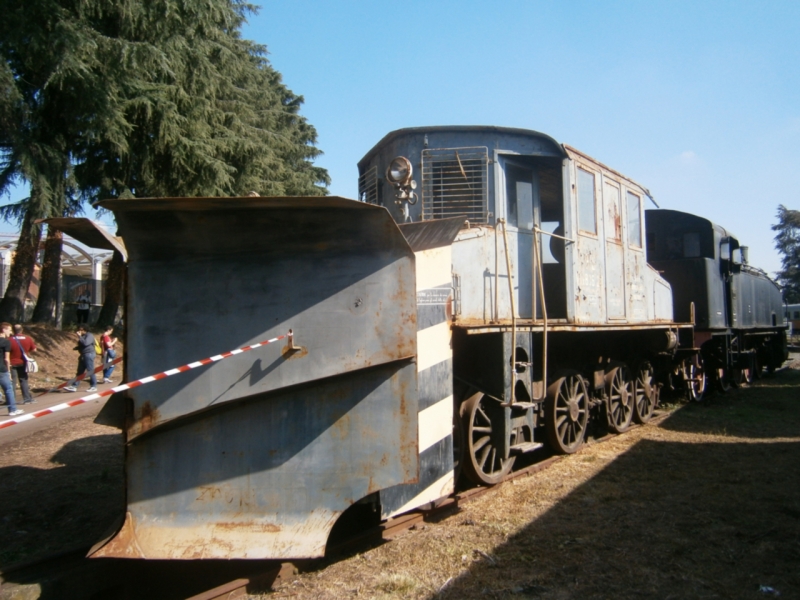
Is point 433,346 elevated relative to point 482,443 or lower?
elevated

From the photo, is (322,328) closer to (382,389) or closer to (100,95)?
(382,389)

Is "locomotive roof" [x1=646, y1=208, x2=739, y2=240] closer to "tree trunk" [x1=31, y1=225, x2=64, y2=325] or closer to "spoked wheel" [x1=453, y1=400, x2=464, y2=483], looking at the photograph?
"spoked wheel" [x1=453, y1=400, x2=464, y2=483]

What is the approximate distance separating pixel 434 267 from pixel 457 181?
6.22ft

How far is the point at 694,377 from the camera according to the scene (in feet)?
39.4

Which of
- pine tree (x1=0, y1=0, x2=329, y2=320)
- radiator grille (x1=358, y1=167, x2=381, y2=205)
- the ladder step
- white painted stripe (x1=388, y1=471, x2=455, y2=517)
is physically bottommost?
white painted stripe (x1=388, y1=471, x2=455, y2=517)

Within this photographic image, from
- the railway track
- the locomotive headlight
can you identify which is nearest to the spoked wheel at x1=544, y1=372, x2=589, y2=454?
the railway track

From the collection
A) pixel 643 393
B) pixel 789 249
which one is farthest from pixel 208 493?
pixel 789 249

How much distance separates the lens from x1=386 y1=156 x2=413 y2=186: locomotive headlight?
5598mm

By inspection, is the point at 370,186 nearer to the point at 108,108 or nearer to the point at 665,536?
the point at 665,536

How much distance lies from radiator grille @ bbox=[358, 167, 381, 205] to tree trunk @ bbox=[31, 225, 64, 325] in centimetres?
1277

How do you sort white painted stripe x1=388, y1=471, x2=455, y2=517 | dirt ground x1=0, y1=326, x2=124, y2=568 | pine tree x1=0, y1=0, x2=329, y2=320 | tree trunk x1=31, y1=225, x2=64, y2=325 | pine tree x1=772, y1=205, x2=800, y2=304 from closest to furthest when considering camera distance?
white painted stripe x1=388, y1=471, x2=455, y2=517
dirt ground x1=0, y1=326, x2=124, y2=568
pine tree x1=0, y1=0, x2=329, y2=320
tree trunk x1=31, y1=225, x2=64, y2=325
pine tree x1=772, y1=205, x2=800, y2=304

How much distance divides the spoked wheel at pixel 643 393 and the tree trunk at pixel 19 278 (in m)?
14.4

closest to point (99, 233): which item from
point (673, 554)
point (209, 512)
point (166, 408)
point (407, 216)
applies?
point (166, 408)

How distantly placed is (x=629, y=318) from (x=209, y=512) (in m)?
6.55
